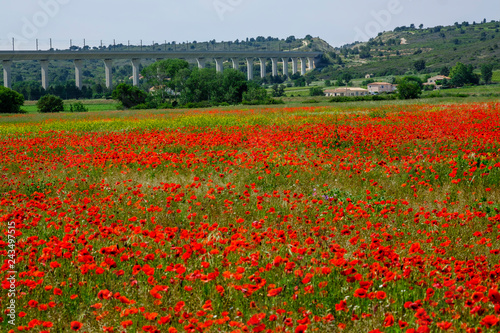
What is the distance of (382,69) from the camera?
18775cm

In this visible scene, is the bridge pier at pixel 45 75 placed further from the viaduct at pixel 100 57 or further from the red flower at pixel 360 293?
the red flower at pixel 360 293

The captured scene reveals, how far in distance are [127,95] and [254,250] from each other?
72.6 meters

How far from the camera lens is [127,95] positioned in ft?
244

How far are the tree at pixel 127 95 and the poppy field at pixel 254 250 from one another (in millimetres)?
64132

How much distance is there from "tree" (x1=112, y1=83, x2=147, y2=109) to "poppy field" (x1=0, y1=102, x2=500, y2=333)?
210 feet

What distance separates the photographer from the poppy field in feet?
12.3

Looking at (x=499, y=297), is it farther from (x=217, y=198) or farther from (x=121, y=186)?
(x=121, y=186)

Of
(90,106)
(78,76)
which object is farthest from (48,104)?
(78,76)

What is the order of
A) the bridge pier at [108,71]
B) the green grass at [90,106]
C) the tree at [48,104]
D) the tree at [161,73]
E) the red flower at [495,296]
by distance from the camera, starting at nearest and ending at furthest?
1. the red flower at [495,296]
2. the tree at [48,104]
3. the green grass at [90,106]
4. the tree at [161,73]
5. the bridge pier at [108,71]

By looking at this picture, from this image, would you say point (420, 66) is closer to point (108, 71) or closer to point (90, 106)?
point (108, 71)

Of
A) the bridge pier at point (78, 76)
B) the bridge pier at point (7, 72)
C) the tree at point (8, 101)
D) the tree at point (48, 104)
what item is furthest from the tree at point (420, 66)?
the tree at point (8, 101)

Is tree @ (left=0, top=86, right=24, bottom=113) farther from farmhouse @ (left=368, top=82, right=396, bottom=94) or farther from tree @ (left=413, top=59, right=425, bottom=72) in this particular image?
tree @ (left=413, top=59, right=425, bottom=72)

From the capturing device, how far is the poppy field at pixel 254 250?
3754 mm

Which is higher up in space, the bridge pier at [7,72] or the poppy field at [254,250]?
the bridge pier at [7,72]
